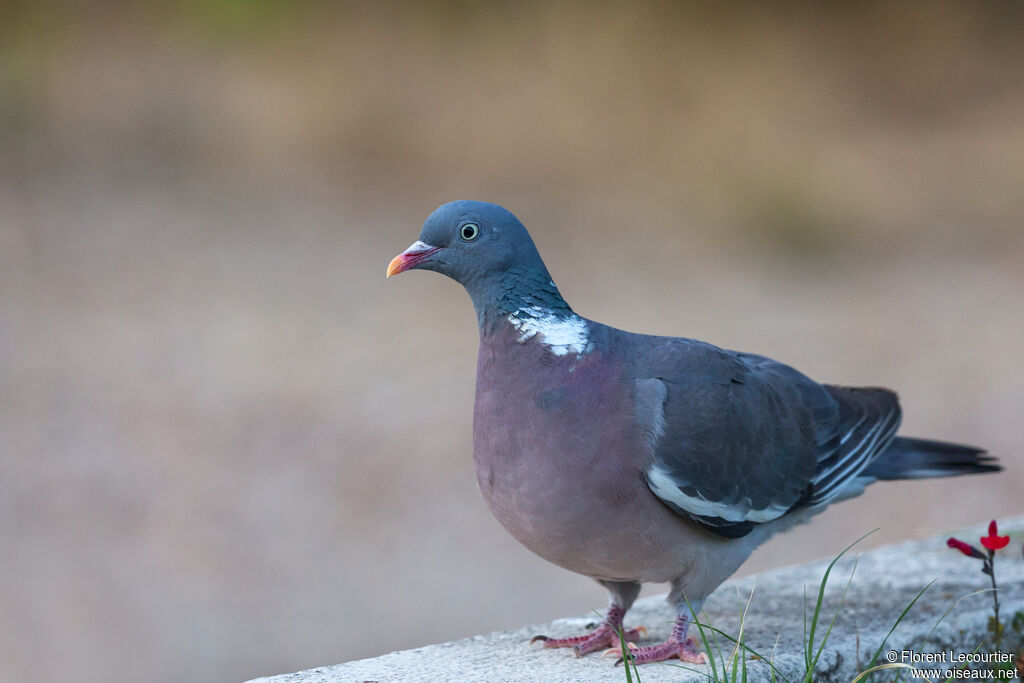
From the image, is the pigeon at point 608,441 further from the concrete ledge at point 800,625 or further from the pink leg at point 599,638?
the concrete ledge at point 800,625

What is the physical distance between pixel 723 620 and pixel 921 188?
6.56 meters

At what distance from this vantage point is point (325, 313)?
8.06 meters

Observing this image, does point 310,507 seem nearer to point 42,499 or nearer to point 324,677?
point 42,499

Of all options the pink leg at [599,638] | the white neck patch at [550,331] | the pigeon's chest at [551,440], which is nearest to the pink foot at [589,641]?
the pink leg at [599,638]

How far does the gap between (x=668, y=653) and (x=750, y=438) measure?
1.75 ft

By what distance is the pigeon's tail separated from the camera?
2938mm

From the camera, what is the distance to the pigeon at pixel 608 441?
7.54 ft

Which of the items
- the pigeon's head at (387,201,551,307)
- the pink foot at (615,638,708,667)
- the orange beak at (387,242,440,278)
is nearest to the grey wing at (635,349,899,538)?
the pink foot at (615,638,708,667)

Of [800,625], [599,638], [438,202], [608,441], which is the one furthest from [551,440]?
[438,202]

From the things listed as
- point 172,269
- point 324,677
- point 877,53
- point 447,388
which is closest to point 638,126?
point 877,53

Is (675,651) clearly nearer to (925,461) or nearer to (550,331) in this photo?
(550,331)

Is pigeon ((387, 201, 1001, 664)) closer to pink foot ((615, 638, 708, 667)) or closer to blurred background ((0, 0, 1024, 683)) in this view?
pink foot ((615, 638, 708, 667))

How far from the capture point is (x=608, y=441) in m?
2.31

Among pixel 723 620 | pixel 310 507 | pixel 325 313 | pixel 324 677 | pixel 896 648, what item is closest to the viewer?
pixel 324 677
